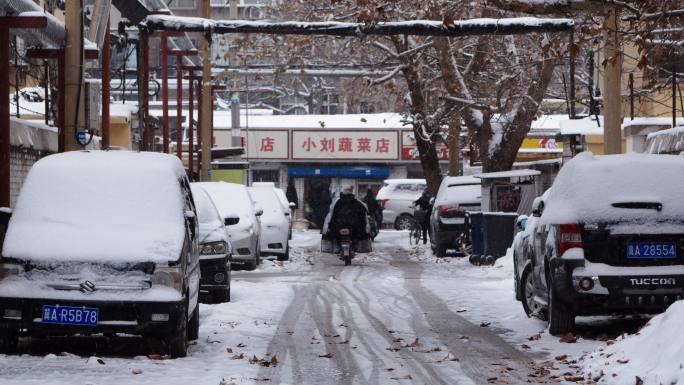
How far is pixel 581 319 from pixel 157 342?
5.33 m

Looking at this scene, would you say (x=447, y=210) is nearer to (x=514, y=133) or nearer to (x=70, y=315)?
(x=514, y=133)

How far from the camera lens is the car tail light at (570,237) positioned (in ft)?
40.2

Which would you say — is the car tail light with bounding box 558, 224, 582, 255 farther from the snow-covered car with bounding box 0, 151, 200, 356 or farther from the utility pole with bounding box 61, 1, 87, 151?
the utility pole with bounding box 61, 1, 87, 151

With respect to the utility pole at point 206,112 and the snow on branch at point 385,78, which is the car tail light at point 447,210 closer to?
the snow on branch at point 385,78

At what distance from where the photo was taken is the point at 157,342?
11.2 meters

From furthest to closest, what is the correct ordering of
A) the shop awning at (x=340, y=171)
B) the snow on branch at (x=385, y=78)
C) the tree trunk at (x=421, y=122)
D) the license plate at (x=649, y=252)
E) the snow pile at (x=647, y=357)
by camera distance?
the shop awning at (x=340, y=171)
the tree trunk at (x=421, y=122)
the snow on branch at (x=385, y=78)
the license plate at (x=649, y=252)
the snow pile at (x=647, y=357)

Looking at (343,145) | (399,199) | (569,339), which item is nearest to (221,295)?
(569,339)

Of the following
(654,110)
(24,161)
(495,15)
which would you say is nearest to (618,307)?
(24,161)

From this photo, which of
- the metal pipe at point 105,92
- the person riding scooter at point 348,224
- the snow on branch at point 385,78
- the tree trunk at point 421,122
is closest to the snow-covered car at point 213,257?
the metal pipe at point 105,92

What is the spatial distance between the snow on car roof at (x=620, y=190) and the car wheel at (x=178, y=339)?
150 inches

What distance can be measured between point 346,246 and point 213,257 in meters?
11.9

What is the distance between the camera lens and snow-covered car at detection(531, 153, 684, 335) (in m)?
12.0

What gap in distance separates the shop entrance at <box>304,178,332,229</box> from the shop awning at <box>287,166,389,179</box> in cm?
49

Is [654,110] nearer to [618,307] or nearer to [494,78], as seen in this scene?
[494,78]
